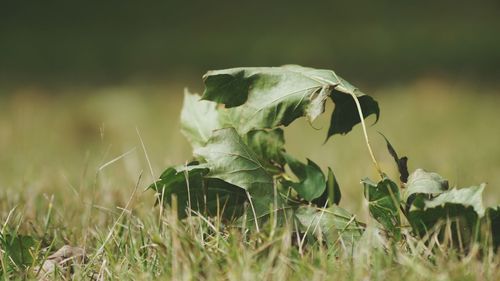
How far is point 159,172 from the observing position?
8.89 feet

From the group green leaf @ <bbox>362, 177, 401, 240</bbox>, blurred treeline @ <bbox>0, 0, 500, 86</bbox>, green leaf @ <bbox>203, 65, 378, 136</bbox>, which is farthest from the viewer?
blurred treeline @ <bbox>0, 0, 500, 86</bbox>

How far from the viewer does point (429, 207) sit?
135 cm

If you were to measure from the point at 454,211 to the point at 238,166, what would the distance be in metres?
0.44

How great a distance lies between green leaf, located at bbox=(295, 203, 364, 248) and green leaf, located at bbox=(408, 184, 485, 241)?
0.43ft

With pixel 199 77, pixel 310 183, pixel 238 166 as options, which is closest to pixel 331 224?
pixel 310 183

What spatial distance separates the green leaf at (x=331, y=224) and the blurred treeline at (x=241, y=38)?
5.47 m

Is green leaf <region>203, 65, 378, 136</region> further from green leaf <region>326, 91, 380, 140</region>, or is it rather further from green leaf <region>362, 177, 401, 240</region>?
green leaf <region>362, 177, 401, 240</region>

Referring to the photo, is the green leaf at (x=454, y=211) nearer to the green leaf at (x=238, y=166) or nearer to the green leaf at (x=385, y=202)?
the green leaf at (x=385, y=202)

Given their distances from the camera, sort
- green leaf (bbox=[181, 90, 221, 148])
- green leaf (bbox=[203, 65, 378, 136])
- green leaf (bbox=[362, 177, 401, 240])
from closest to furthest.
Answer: green leaf (bbox=[362, 177, 401, 240]) < green leaf (bbox=[203, 65, 378, 136]) < green leaf (bbox=[181, 90, 221, 148])

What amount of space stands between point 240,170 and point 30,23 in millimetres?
8622

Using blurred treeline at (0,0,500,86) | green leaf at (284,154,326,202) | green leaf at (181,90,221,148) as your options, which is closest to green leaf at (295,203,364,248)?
green leaf at (284,154,326,202)

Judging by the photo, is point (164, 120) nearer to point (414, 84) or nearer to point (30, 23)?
point (414, 84)

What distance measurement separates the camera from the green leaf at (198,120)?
1.80 metres

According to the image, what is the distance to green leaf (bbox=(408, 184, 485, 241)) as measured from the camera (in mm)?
1331
